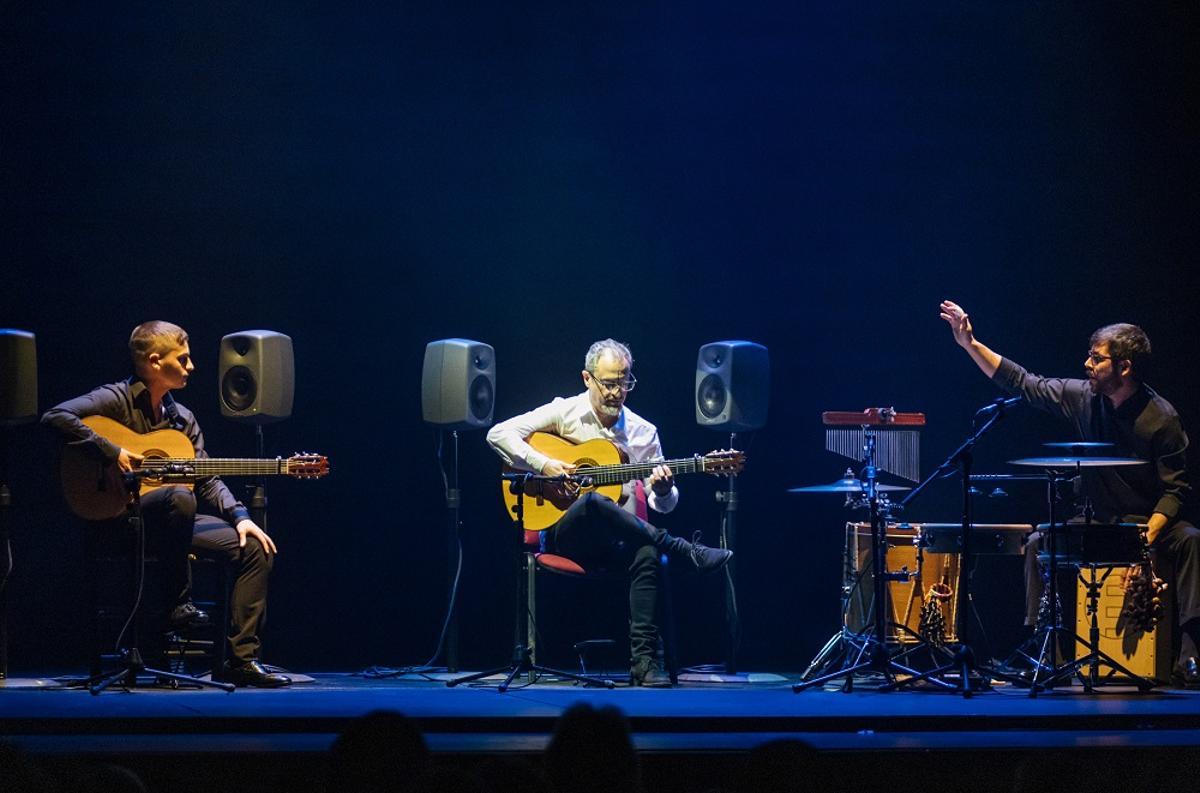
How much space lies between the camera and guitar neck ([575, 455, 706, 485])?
255 inches

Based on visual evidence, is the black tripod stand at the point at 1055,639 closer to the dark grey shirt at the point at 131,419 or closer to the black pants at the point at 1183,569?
the black pants at the point at 1183,569

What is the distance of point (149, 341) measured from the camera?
20.5 feet

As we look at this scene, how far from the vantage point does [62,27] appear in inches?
281

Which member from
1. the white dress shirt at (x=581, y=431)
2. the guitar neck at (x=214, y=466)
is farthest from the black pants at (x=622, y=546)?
the guitar neck at (x=214, y=466)

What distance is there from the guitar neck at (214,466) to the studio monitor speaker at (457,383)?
101 centimetres

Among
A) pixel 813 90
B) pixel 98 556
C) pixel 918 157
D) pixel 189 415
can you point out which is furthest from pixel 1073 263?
pixel 98 556

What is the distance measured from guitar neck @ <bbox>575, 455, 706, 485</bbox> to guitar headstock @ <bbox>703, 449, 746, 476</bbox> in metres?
0.03

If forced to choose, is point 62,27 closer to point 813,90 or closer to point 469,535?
point 469,535

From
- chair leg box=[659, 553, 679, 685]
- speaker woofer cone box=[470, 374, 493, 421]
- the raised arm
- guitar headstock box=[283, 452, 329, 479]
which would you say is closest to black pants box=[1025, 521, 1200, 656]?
the raised arm

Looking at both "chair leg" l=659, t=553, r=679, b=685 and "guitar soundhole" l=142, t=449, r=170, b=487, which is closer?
"guitar soundhole" l=142, t=449, r=170, b=487

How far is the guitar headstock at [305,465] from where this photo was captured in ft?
20.3

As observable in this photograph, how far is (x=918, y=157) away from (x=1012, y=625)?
2.56 m

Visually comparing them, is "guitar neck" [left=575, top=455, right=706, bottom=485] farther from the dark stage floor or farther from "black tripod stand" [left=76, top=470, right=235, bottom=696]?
"black tripod stand" [left=76, top=470, right=235, bottom=696]

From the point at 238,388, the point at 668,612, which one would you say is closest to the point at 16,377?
the point at 238,388
